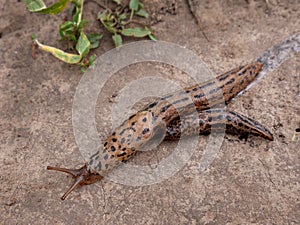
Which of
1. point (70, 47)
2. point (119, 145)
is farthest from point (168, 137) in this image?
point (70, 47)

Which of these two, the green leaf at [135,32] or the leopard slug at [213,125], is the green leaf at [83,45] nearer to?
the green leaf at [135,32]

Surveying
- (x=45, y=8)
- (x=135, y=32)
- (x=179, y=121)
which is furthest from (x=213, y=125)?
(x=45, y=8)

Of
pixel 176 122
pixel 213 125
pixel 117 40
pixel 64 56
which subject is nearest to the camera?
pixel 213 125

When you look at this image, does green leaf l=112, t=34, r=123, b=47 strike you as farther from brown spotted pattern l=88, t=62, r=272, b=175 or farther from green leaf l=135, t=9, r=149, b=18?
brown spotted pattern l=88, t=62, r=272, b=175

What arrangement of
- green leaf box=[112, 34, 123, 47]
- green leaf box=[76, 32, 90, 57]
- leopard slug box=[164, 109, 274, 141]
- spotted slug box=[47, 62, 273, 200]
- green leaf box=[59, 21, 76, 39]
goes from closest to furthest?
spotted slug box=[47, 62, 273, 200] < leopard slug box=[164, 109, 274, 141] < green leaf box=[76, 32, 90, 57] < green leaf box=[59, 21, 76, 39] < green leaf box=[112, 34, 123, 47]

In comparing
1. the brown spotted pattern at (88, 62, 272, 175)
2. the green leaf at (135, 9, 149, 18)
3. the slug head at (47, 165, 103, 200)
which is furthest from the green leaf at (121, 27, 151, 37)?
the slug head at (47, 165, 103, 200)

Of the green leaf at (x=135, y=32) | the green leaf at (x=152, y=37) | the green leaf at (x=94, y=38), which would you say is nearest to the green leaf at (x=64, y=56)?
the green leaf at (x=94, y=38)

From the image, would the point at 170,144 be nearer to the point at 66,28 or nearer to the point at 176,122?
the point at 176,122
